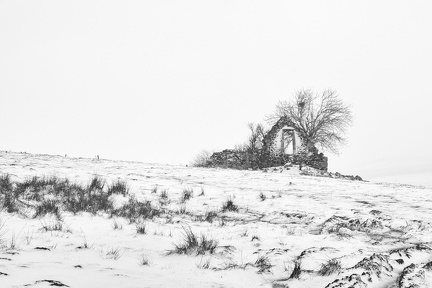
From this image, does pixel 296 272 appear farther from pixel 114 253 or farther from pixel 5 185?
pixel 5 185

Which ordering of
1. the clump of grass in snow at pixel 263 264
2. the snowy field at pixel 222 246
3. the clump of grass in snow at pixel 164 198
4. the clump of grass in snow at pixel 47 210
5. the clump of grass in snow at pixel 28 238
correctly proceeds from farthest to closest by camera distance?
1. the clump of grass in snow at pixel 164 198
2. the clump of grass in snow at pixel 47 210
3. the clump of grass in snow at pixel 28 238
4. the clump of grass in snow at pixel 263 264
5. the snowy field at pixel 222 246

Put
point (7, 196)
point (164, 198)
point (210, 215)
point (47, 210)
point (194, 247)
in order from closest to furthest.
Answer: point (194, 247) < point (47, 210) < point (7, 196) < point (210, 215) < point (164, 198)

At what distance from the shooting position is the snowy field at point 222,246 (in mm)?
2160

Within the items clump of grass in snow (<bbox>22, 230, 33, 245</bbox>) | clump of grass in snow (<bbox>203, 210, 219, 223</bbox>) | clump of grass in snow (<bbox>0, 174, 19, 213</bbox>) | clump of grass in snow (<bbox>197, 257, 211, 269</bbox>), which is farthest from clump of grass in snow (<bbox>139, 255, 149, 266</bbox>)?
clump of grass in snow (<bbox>0, 174, 19, 213</bbox>)

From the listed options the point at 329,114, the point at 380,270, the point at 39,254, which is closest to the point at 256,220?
the point at 380,270

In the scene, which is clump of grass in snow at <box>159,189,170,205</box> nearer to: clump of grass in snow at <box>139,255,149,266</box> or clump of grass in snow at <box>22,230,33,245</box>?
clump of grass in snow at <box>22,230,33,245</box>

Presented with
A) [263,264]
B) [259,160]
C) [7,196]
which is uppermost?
[259,160]

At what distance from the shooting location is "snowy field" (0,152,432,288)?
2.16 metres

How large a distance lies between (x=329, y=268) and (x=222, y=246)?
36.5 inches

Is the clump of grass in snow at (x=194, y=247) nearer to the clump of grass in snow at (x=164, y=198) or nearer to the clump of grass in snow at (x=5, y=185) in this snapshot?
the clump of grass in snow at (x=164, y=198)

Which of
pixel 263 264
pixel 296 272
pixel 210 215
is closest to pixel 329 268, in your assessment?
pixel 296 272

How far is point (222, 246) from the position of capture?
294cm

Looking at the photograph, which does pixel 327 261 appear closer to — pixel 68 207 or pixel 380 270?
pixel 380 270

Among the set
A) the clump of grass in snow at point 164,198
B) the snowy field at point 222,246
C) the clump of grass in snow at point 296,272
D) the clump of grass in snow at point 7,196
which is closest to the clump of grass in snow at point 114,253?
the snowy field at point 222,246
